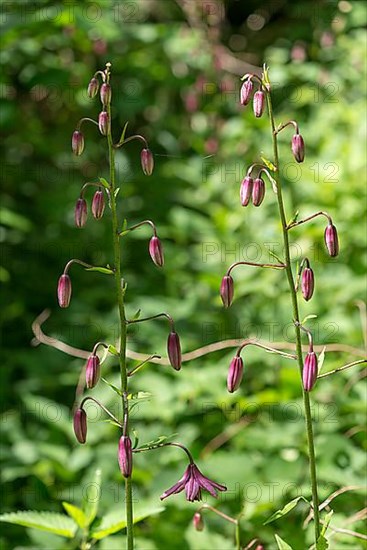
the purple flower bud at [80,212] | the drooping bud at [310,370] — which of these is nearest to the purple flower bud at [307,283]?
the drooping bud at [310,370]

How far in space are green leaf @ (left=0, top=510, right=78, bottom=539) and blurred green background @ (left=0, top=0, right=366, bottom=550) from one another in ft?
0.70

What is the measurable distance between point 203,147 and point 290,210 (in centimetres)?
180

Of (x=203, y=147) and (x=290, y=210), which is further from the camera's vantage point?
(x=203, y=147)

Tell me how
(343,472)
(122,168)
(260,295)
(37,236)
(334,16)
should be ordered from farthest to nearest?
(334,16), (122,168), (37,236), (260,295), (343,472)

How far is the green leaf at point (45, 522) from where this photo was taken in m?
2.21

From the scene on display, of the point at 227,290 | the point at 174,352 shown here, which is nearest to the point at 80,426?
the point at 174,352

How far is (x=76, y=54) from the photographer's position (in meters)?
5.89

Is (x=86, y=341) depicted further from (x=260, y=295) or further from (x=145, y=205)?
(x=145, y=205)

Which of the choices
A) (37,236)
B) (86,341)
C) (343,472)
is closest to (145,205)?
(37,236)

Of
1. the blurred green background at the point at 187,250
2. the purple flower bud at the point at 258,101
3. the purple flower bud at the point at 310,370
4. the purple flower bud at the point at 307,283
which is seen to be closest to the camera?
the purple flower bud at the point at 310,370

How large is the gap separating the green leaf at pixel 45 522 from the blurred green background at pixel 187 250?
215 mm

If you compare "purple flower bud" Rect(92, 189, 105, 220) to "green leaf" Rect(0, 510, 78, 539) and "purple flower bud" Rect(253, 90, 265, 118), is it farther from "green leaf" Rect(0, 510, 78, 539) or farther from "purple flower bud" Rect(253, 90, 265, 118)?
"green leaf" Rect(0, 510, 78, 539)

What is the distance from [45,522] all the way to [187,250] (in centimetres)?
304

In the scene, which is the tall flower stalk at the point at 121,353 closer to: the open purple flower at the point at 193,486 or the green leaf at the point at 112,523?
the open purple flower at the point at 193,486
